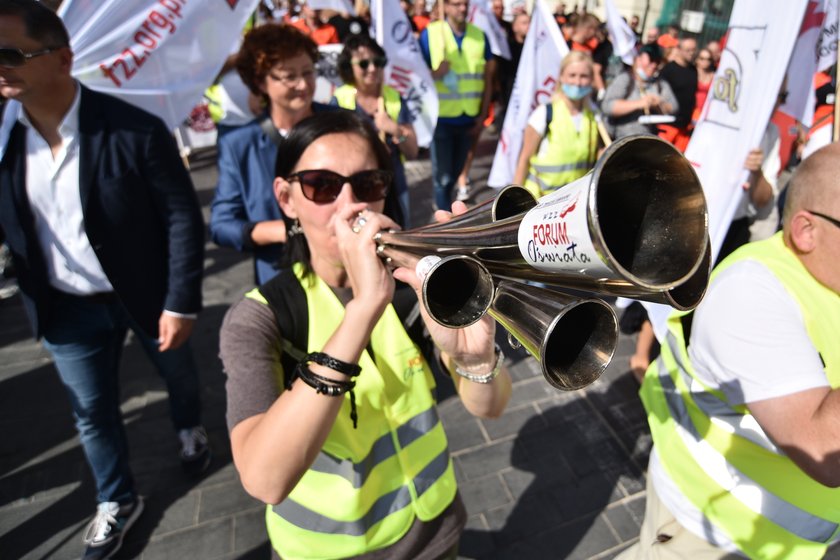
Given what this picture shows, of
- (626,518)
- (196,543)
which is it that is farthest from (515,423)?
(196,543)

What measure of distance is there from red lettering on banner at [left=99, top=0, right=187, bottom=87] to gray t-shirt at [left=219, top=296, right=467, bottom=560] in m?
2.53

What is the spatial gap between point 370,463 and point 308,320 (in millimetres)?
439

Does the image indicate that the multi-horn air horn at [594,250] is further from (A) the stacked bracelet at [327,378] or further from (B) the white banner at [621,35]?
(B) the white banner at [621,35]

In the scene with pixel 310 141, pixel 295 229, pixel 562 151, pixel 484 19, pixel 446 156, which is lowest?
pixel 446 156

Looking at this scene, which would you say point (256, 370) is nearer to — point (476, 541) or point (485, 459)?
point (476, 541)

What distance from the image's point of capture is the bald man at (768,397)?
138cm

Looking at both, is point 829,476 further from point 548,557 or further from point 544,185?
point 544,185

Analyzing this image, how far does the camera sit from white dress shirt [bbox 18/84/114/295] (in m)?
2.22

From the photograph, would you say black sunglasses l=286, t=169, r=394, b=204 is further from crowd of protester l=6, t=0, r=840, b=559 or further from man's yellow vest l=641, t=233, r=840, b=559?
man's yellow vest l=641, t=233, r=840, b=559

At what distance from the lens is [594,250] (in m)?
0.65

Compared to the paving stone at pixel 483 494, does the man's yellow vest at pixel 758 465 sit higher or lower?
higher

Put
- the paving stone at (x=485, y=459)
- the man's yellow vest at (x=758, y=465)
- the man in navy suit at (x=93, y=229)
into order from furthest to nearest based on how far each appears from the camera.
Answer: the paving stone at (x=485, y=459) < the man in navy suit at (x=93, y=229) < the man's yellow vest at (x=758, y=465)

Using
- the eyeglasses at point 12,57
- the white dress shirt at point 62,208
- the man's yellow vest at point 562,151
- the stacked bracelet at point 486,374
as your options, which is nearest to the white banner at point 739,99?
the man's yellow vest at point 562,151

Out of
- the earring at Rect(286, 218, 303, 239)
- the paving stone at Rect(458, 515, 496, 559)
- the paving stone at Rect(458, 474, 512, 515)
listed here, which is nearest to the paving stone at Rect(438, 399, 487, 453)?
the paving stone at Rect(458, 474, 512, 515)
